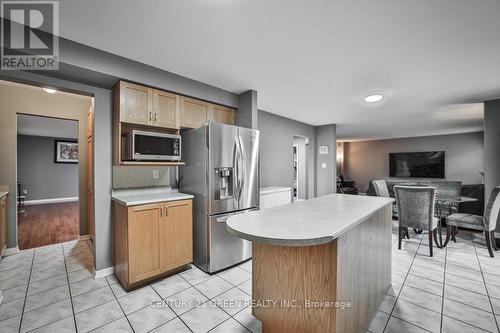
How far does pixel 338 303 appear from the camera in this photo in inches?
47.4

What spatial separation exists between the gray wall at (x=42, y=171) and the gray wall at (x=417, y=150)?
11.0m

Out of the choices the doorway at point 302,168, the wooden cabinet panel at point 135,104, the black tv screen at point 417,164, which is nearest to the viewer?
the wooden cabinet panel at point 135,104

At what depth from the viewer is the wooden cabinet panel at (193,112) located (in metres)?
2.89

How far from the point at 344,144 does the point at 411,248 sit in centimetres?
725

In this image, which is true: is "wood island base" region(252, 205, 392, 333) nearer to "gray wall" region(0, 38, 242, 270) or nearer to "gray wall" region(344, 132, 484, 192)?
"gray wall" region(0, 38, 242, 270)

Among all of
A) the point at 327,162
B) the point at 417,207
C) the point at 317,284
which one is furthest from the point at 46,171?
the point at 417,207

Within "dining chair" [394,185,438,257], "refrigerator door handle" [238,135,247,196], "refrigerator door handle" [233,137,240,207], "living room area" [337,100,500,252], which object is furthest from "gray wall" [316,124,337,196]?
"refrigerator door handle" [233,137,240,207]

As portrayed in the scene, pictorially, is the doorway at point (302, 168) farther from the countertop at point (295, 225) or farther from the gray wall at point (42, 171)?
the gray wall at point (42, 171)

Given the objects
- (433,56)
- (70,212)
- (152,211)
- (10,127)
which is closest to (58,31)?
(152,211)

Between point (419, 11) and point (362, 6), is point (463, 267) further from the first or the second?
point (362, 6)

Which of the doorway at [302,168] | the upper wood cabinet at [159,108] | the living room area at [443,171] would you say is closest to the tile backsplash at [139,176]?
the upper wood cabinet at [159,108]

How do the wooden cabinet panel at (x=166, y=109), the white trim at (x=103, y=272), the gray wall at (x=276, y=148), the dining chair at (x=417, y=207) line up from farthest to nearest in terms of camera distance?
1. the gray wall at (x=276, y=148)
2. the dining chair at (x=417, y=207)
3. the wooden cabinet panel at (x=166, y=109)
4. the white trim at (x=103, y=272)

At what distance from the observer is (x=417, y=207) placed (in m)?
3.24

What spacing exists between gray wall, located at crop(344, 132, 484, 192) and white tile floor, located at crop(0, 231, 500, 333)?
19.6 feet
